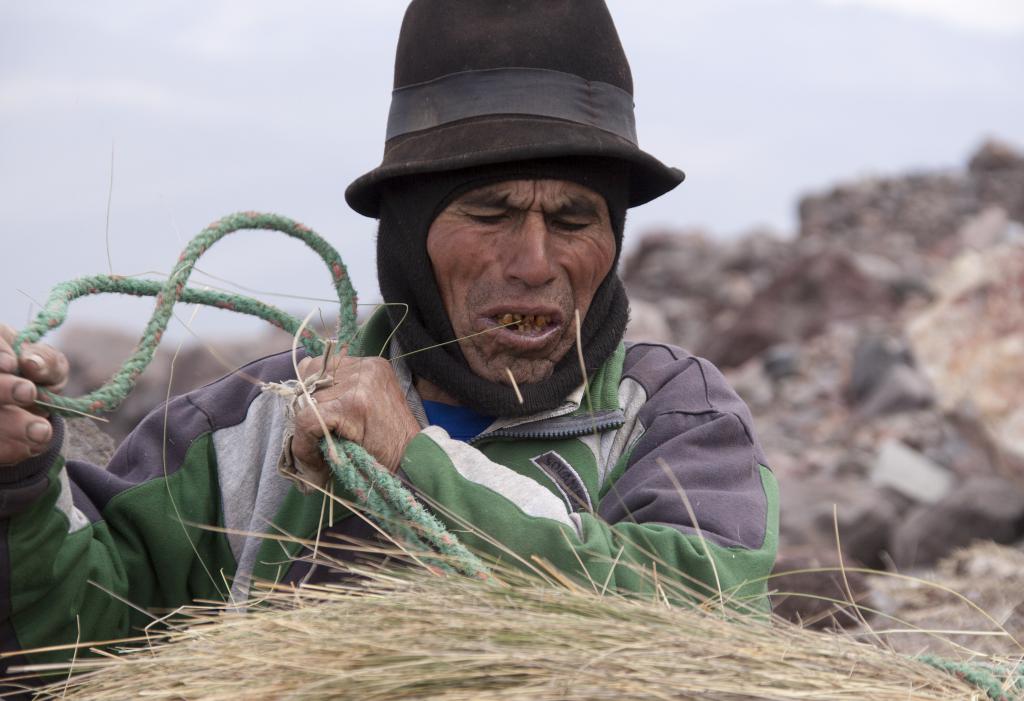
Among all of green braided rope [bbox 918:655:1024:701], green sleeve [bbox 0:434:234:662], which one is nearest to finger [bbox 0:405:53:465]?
green sleeve [bbox 0:434:234:662]

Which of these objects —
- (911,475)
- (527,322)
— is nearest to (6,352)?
(527,322)

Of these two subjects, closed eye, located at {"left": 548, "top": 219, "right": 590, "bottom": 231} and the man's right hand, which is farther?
closed eye, located at {"left": 548, "top": 219, "right": 590, "bottom": 231}

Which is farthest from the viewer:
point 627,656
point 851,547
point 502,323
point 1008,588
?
point 851,547

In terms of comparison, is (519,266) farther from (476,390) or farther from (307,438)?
(307,438)

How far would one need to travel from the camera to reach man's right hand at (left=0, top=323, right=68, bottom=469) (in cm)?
219

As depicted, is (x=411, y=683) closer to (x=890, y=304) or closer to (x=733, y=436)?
(x=733, y=436)

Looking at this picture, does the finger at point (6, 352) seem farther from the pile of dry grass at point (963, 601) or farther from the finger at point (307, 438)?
the pile of dry grass at point (963, 601)

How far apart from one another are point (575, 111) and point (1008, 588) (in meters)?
2.76

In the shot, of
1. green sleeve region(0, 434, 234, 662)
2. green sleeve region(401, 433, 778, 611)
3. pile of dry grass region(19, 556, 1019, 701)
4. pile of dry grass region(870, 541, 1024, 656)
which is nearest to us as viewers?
pile of dry grass region(19, 556, 1019, 701)

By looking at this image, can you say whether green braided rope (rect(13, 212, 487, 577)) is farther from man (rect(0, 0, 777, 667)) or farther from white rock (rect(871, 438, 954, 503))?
white rock (rect(871, 438, 954, 503))

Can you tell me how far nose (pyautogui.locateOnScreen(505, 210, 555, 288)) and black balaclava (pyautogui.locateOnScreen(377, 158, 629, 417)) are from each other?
101 mm

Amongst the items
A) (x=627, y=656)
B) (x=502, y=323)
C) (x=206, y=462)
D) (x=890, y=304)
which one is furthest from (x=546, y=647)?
(x=890, y=304)

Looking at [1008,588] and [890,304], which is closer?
[1008,588]

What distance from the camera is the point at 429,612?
197 cm
